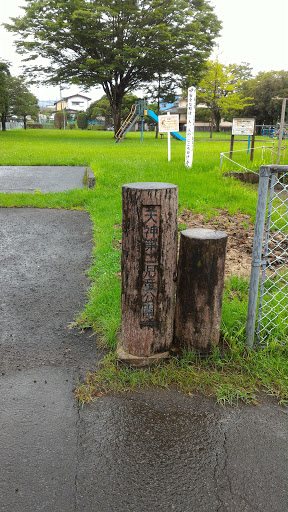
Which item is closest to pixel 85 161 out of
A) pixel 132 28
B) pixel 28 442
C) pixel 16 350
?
pixel 16 350

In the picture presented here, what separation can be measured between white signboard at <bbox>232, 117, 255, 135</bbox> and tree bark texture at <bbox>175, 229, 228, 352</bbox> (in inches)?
415

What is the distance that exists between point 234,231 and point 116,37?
2701 cm

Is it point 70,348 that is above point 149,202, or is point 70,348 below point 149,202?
below

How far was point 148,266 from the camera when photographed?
8.73 feet

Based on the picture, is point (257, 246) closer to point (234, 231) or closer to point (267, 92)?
point (234, 231)

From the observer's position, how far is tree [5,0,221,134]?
26.3 m

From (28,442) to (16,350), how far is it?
1.01 m

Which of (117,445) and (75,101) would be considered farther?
(75,101)

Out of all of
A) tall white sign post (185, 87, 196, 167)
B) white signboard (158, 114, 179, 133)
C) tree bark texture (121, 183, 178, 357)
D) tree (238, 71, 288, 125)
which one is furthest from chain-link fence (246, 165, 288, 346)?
tree (238, 71, 288, 125)

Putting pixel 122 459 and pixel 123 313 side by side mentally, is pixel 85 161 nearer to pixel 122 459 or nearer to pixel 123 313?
pixel 123 313

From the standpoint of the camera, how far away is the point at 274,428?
7.72 feet

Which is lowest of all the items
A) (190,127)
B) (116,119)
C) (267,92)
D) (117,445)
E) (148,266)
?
(117,445)

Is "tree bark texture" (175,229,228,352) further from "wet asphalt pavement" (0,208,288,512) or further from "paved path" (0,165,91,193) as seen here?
"paved path" (0,165,91,193)

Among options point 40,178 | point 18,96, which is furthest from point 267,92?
point 40,178
